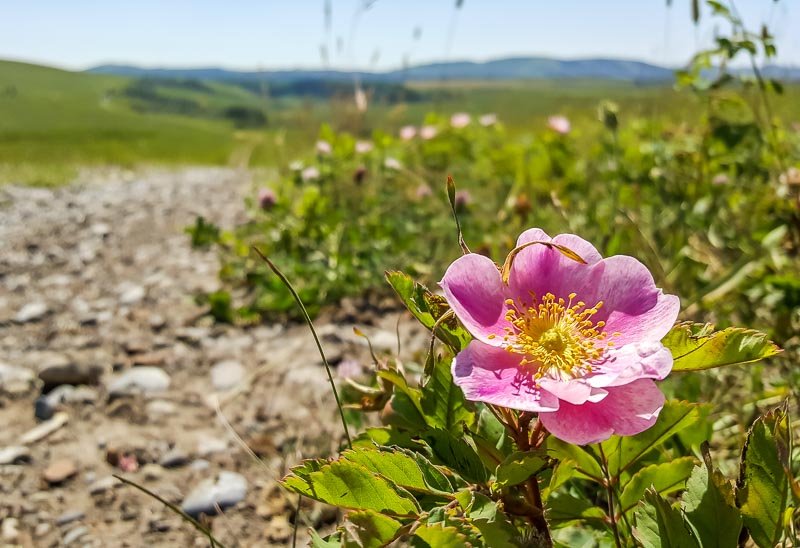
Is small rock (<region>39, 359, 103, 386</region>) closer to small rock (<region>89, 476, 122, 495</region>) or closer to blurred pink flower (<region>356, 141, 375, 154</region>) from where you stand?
small rock (<region>89, 476, 122, 495</region>)

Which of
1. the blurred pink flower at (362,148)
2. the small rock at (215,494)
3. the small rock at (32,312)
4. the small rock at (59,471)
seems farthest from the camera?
the blurred pink flower at (362,148)

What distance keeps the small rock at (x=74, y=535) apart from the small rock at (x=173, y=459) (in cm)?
31

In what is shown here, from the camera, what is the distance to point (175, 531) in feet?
5.22

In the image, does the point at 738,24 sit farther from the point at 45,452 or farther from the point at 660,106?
the point at 660,106

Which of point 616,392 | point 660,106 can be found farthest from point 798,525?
point 660,106

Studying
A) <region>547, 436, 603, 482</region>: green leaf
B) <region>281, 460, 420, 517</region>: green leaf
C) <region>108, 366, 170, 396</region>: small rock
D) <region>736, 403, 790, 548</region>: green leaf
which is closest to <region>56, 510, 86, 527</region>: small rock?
<region>108, 366, 170, 396</region>: small rock

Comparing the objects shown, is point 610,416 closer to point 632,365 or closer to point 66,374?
point 632,365

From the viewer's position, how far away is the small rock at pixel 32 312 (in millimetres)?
3133

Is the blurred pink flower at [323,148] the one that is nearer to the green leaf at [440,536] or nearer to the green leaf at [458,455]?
the green leaf at [458,455]

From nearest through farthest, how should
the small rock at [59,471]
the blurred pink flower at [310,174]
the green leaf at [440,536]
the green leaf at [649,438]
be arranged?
the green leaf at [440,536] < the green leaf at [649,438] < the small rock at [59,471] < the blurred pink flower at [310,174]

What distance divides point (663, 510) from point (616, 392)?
16 cm

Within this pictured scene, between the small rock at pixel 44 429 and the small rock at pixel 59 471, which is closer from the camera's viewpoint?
the small rock at pixel 59 471

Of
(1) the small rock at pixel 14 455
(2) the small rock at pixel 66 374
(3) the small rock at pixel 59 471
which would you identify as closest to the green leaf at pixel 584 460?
(3) the small rock at pixel 59 471

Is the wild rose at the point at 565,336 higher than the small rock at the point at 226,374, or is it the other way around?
the wild rose at the point at 565,336
